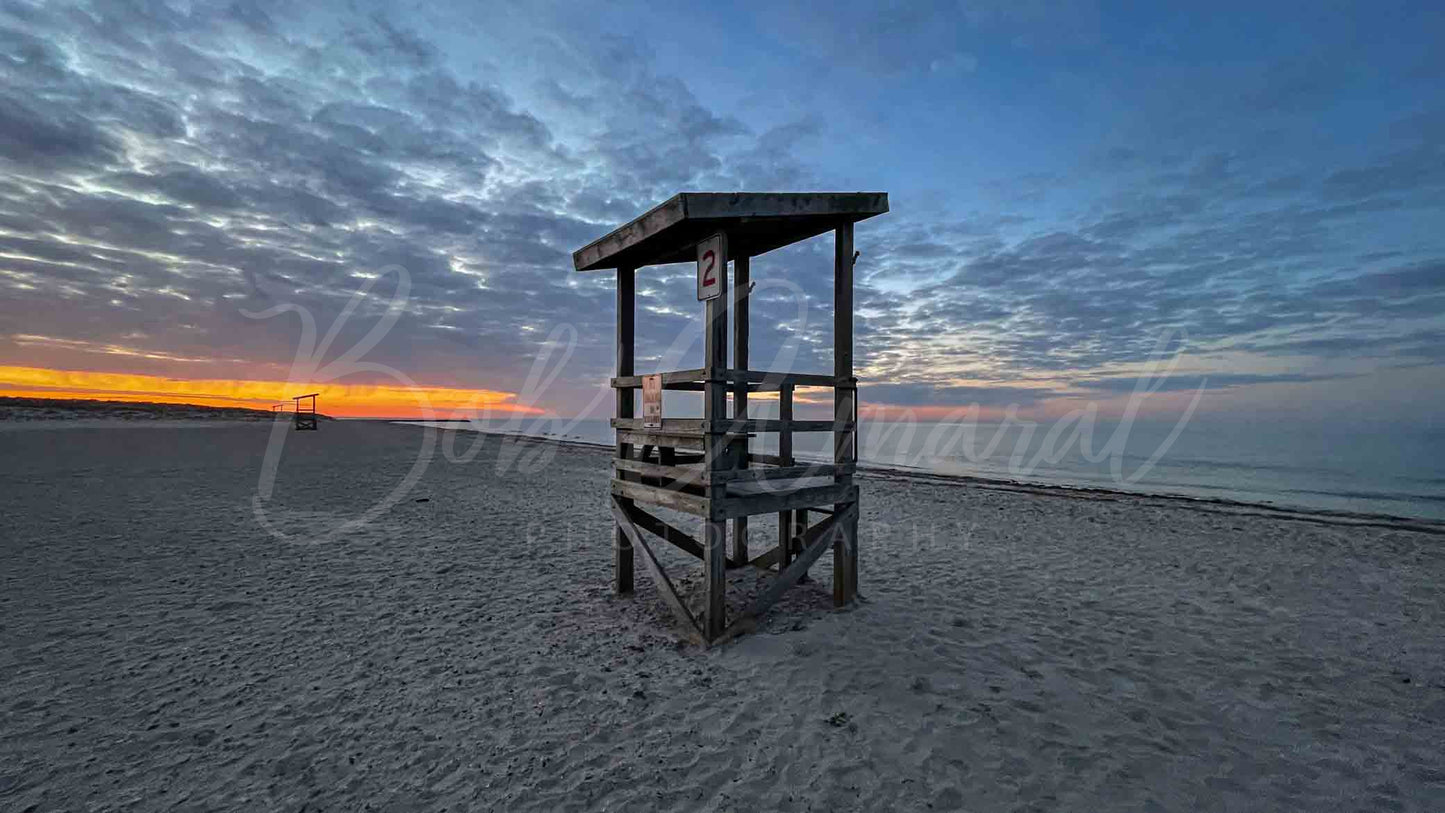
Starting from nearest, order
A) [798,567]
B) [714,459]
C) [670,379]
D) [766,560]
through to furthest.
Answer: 1. [714,459]
2. [670,379]
3. [798,567]
4. [766,560]

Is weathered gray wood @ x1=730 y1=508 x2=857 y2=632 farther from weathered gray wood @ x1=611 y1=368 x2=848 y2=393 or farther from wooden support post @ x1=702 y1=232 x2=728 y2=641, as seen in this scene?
weathered gray wood @ x1=611 y1=368 x2=848 y2=393

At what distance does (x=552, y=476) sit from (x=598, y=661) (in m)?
16.0

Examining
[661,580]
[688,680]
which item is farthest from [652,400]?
[688,680]

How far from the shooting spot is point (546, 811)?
11.2 feet

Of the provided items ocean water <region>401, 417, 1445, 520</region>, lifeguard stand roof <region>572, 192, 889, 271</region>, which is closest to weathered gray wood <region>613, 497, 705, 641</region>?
lifeguard stand roof <region>572, 192, 889, 271</region>

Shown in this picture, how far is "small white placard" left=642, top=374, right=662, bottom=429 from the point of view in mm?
6336

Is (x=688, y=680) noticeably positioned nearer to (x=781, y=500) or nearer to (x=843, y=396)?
(x=781, y=500)

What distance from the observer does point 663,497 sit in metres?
6.38

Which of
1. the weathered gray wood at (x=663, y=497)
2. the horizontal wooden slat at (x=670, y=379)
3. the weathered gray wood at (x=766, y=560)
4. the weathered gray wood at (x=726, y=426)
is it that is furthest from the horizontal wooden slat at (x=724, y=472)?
the weathered gray wood at (x=766, y=560)

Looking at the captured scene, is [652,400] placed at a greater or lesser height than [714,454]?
greater

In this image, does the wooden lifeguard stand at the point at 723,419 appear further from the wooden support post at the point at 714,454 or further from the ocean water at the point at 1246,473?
the ocean water at the point at 1246,473

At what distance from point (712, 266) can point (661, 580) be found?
331 cm

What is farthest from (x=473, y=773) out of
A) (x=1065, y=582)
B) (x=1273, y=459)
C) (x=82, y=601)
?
(x=1273, y=459)

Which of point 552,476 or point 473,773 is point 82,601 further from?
point 552,476
